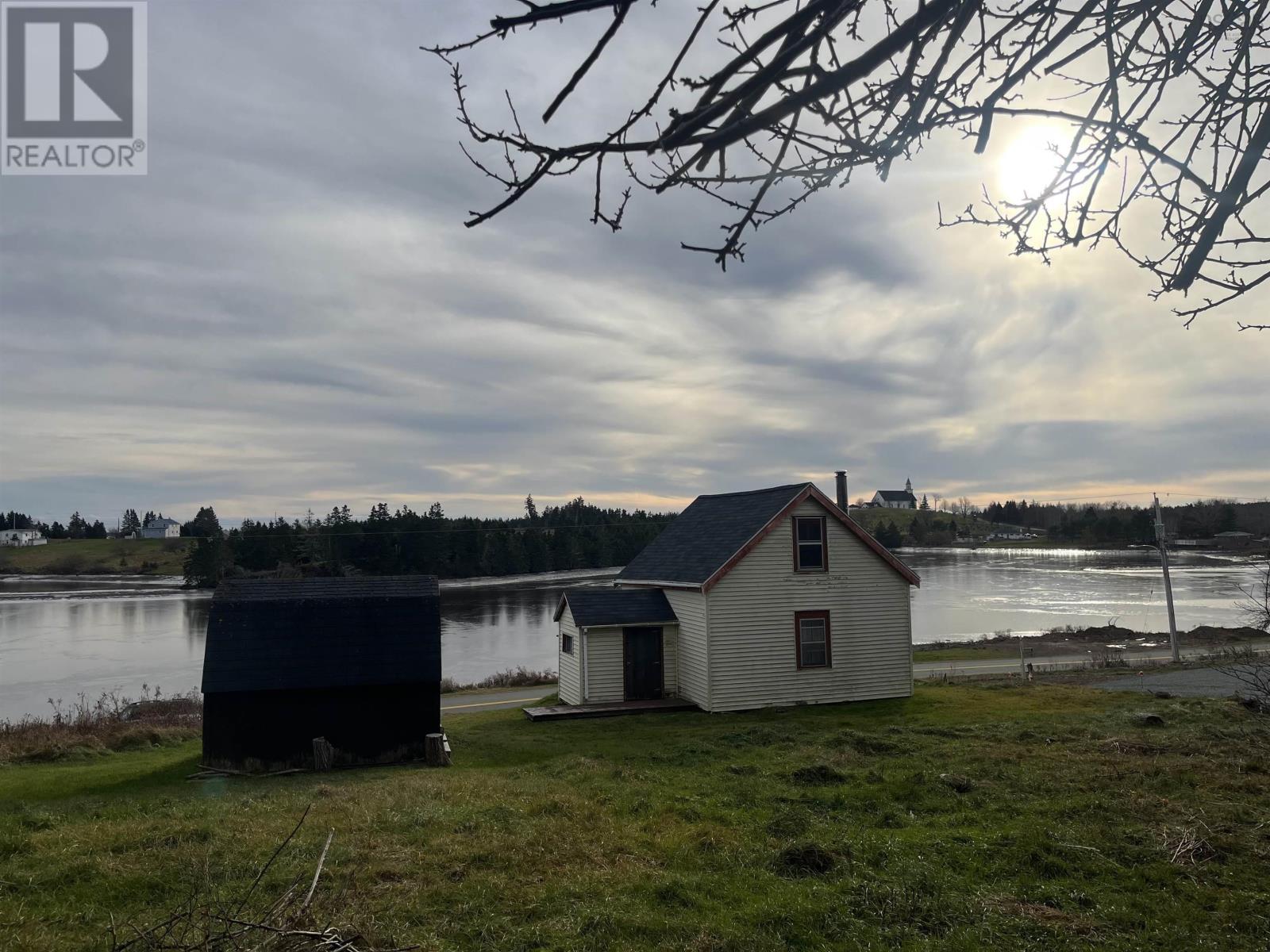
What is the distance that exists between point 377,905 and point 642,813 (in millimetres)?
4301

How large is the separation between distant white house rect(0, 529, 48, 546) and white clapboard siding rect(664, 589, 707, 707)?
176m

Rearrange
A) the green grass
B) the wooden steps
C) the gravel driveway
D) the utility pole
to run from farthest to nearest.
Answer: the utility pole
the gravel driveway
the wooden steps
the green grass

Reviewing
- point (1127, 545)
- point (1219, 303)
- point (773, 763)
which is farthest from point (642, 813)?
point (1127, 545)

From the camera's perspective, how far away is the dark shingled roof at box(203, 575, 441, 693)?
16391 mm

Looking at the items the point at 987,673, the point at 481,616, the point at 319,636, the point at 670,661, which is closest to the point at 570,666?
the point at 670,661

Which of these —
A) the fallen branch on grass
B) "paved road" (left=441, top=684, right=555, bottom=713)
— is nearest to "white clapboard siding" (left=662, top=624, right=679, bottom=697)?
"paved road" (left=441, top=684, right=555, bottom=713)

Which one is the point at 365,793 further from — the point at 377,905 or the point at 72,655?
the point at 72,655

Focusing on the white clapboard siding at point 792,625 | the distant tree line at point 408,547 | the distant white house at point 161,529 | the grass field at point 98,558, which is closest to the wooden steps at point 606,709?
the white clapboard siding at point 792,625

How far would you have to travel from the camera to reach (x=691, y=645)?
901 inches

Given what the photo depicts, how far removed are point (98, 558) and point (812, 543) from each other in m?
145

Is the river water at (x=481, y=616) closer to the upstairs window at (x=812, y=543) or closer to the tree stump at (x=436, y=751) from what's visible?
the upstairs window at (x=812, y=543)

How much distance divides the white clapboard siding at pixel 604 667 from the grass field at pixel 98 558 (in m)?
116

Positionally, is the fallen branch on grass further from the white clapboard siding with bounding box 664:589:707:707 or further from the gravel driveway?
the gravel driveway

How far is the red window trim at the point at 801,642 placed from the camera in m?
22.7
